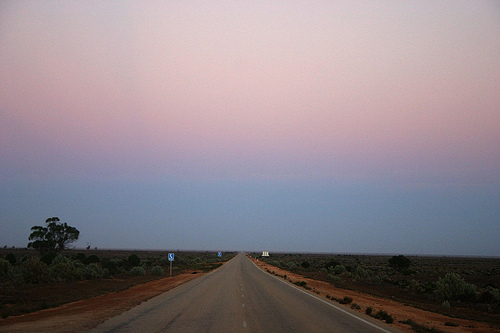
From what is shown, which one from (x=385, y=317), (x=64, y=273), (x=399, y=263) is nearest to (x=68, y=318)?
(x=385, y=317)

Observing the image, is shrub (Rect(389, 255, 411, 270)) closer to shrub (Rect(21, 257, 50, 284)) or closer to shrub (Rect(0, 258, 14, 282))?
shrub (Rect(21, 257, 50, 284))

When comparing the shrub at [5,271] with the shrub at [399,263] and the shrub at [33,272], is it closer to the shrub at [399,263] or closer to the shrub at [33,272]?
the shrub at [33,272]

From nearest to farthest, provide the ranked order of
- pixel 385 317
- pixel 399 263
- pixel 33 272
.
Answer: pixel 385 317, pixel 33 272, pixel 399 263

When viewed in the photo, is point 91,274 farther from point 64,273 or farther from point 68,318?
point 68,318

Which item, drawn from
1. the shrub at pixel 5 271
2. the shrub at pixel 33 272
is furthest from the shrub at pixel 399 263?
the shrub at pixel 5 271

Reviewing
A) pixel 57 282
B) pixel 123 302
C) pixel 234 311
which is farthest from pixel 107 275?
pixel 234 311

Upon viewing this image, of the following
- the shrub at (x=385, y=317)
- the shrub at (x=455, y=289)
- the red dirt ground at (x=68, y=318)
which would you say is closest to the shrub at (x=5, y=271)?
the red dirt ground at (x=68, y=318)

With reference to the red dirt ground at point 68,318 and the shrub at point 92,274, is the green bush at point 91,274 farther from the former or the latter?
the red dirt ground at point 68,318

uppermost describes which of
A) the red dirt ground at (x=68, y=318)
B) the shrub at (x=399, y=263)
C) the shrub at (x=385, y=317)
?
the red dirt ground at (x=68, y=318)

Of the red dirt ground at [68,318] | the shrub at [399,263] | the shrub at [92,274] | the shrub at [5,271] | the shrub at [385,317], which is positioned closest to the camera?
the red dirt ground at [68,318]

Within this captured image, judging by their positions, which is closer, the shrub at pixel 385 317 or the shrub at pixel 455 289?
the shrub at pixel 385 317

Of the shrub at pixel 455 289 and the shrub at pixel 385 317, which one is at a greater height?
the shrub at pixel 385 317

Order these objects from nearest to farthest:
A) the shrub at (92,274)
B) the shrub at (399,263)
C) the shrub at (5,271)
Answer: the shrub at (5,271) < the shrub at (92,274) < the shrub at (399,263)

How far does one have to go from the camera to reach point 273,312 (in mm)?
15648
